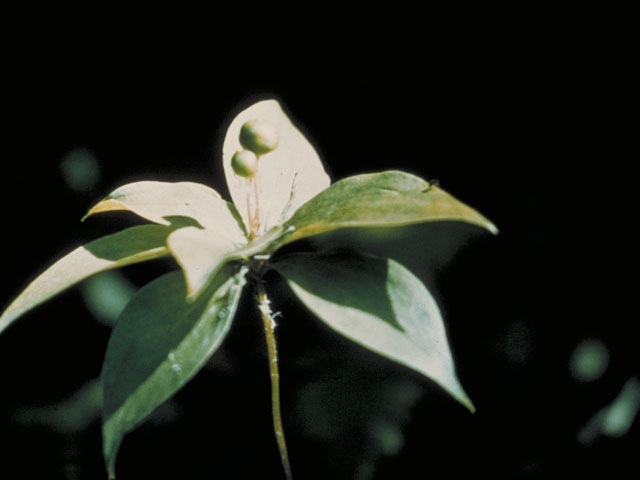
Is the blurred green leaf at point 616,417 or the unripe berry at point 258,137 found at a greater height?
the unripe berry at point 258,137

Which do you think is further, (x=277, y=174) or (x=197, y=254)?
(x=277, y=174)

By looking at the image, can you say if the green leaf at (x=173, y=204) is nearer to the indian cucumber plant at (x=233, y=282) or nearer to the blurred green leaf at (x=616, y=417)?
the indian cucumber plant at (x=233, y=282)

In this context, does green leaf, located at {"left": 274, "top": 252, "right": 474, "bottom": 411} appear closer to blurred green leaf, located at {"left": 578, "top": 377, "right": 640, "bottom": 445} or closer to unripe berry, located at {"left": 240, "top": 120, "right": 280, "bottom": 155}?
unripe berry, located at {"left": 240, "top": 120, "right": 280, "bottom": 155}

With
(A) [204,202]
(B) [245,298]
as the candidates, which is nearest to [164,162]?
(B) [245,298]

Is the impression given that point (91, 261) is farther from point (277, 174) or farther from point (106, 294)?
point (106, 294)

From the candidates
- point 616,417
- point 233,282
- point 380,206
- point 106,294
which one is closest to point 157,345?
point 233,282

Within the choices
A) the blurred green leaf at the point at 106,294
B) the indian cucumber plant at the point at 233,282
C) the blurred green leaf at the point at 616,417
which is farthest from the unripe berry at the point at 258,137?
the blurred green leaf at the point at 616,417

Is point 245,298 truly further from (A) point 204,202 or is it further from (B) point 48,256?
(A) point 204,202

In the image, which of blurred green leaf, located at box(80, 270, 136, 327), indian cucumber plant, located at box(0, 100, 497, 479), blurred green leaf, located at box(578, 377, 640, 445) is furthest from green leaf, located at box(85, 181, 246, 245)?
A: blurred green leaf, located at box(578, 377, 640, 445)
